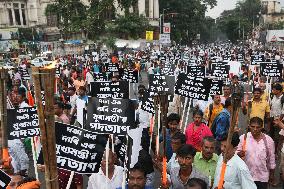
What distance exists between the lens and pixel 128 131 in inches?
186

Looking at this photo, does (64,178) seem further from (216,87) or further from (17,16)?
(17,16)

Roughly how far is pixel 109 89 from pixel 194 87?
1753 millimetres

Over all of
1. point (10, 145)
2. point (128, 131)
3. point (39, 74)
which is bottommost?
point (10, 145)

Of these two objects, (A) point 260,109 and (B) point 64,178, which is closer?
(B) point 64,178

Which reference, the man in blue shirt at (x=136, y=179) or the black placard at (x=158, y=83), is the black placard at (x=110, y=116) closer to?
the man in blue shirt at (x=136, y=179)

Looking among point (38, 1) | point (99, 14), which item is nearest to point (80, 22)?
point (99, 14)

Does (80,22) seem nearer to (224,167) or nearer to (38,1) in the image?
(224,167)

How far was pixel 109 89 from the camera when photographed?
8008mm

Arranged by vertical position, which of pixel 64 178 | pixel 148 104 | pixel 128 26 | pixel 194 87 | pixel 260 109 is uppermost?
pixel 128 26

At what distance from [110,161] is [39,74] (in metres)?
2.10

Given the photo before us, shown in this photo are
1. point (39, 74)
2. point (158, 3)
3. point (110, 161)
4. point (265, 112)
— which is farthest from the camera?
point (158, 3)

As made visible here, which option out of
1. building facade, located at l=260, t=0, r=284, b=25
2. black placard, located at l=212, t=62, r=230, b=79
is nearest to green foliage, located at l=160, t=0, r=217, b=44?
building facade, located at l=260, t=0, r=284, b=25

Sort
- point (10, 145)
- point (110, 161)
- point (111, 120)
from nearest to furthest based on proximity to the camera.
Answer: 1. point (110, 161)
2. point (111, 120)
3. point (10, 145)

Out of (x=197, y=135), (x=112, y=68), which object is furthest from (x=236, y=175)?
(x=112, y=68)
